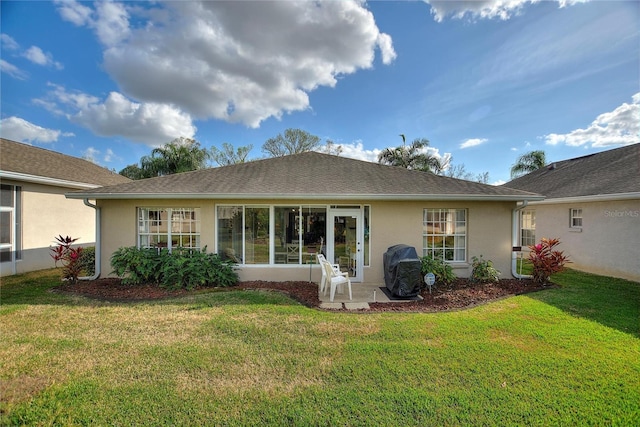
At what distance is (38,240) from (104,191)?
17.4 ft

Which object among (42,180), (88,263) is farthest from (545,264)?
(42,180)

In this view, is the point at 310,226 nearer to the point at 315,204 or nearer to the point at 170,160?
the point at 315,204

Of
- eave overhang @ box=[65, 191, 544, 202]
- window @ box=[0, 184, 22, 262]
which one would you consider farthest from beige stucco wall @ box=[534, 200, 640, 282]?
window @ box=[0, 184, 22, 262]

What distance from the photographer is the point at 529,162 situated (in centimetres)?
2309

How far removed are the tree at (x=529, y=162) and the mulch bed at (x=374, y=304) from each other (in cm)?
1993

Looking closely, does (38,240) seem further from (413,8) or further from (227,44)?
(413,8)

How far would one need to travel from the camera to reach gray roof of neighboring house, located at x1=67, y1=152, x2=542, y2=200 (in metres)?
7.55

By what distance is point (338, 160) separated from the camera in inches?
432

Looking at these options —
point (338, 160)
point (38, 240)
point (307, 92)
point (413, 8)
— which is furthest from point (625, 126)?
point (38, 240)

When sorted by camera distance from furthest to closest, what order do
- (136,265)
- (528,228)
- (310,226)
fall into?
(528,228) → (310,226) → (136,265)

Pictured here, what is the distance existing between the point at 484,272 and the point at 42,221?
16041 mm

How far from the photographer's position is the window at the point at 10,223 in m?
9.05

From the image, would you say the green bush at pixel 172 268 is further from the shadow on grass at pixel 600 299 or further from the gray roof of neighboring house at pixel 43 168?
the shadow on grass at pixel 600 299

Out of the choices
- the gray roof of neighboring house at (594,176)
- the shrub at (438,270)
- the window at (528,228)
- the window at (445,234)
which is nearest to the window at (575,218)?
the gray roof of neighboring house at (594,176)
